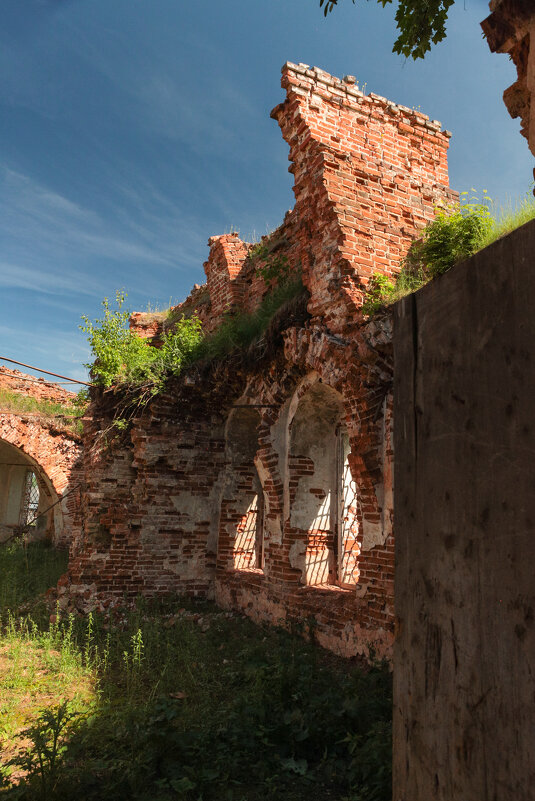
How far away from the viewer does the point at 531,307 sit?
1115 mm

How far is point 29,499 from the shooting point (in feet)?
65.2

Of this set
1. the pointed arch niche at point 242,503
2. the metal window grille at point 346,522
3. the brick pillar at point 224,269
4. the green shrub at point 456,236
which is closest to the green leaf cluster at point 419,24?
the green shrub at point 456,236

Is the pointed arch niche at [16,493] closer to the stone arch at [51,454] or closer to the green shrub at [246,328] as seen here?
the stone arch at [51,454]

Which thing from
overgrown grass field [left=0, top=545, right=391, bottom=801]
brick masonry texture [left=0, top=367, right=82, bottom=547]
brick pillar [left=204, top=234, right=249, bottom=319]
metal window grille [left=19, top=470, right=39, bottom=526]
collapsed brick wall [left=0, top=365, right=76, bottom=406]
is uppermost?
brick pillar [left=204, top=234, right=249, bottom=319]

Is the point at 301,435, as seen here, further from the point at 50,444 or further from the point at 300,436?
the point at 50,444

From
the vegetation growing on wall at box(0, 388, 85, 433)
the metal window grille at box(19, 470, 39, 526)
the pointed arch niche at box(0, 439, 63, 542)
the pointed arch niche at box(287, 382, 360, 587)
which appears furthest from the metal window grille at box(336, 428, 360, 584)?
the metal window grille at box(19, 470, 39, 526)

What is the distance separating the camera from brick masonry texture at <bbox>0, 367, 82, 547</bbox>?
50.4 feet

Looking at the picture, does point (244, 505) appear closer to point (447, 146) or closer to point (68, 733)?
point (68, 733)

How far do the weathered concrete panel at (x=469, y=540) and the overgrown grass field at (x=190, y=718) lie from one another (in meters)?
2.60

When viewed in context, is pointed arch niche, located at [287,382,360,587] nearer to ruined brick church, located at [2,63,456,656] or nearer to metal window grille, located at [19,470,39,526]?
ruined brick church, located at [2,63,456,656]

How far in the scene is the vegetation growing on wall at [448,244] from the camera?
5.30m

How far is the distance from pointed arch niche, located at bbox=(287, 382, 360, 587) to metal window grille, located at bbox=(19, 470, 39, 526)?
15.1m

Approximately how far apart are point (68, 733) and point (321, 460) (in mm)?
4298

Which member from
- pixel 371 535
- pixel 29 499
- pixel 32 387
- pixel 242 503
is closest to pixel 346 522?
pixel 371 535
